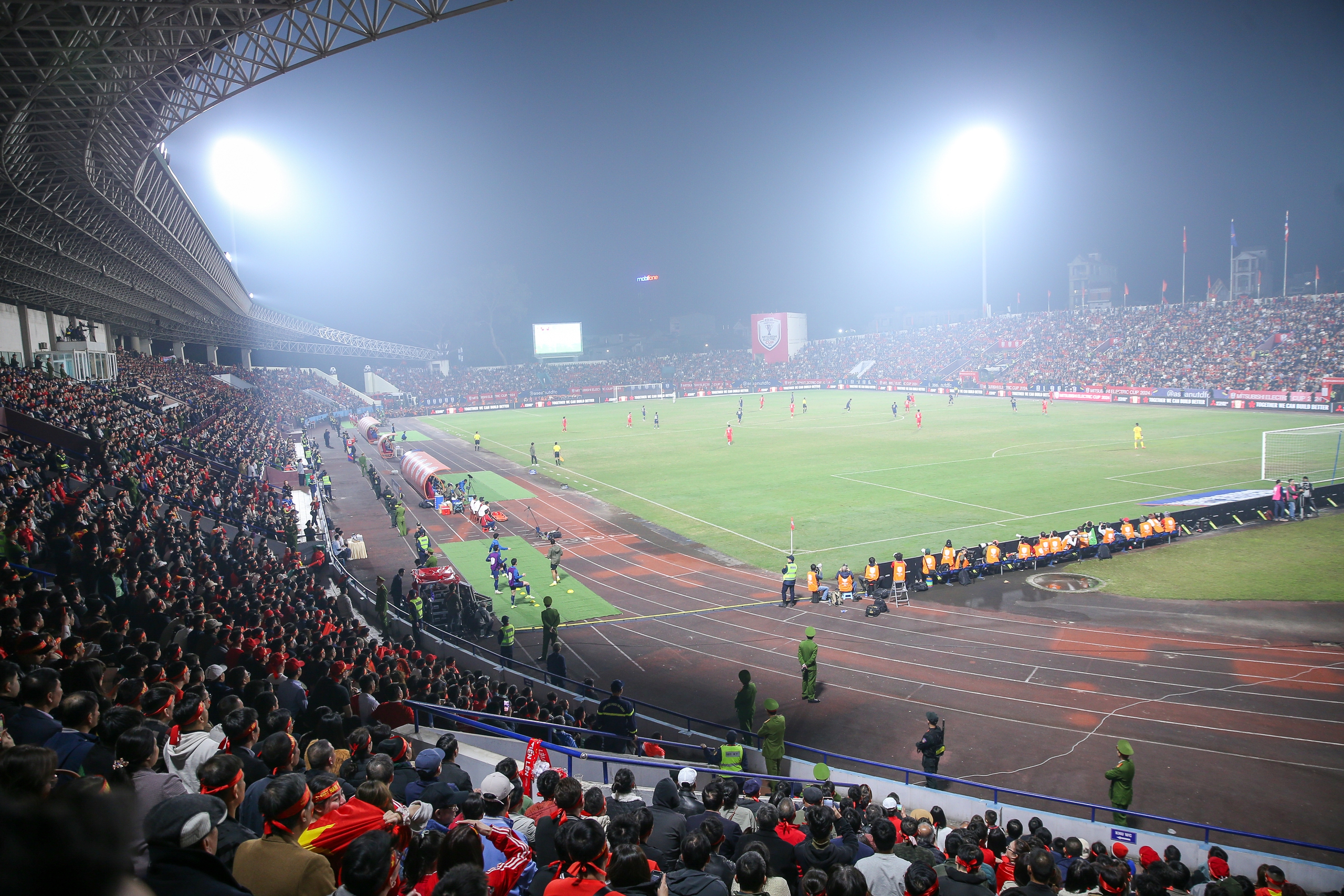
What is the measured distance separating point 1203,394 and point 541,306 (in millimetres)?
106680

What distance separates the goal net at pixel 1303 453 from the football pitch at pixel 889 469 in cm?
84

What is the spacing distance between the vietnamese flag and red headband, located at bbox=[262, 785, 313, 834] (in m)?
0.51

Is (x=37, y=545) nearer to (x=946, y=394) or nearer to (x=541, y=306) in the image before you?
(x=946, y=394)

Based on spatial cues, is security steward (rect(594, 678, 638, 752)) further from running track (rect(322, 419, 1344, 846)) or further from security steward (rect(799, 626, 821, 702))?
security steward (rect(799, 626, 821, 702))

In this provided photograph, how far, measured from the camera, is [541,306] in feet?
479

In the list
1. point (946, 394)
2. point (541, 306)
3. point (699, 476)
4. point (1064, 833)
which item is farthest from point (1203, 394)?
point (541, 306)

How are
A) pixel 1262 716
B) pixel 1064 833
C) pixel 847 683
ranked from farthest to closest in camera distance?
pixel 847 683, pixel 1262 716, pixel 1064 833

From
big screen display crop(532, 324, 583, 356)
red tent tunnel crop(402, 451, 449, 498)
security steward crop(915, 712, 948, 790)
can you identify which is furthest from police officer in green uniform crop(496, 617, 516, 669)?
big screen display crop(532, 324, 583, 356)

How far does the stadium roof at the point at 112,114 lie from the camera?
16.0 m

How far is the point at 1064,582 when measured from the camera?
2289 cm

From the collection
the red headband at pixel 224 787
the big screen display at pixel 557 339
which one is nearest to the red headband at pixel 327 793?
the red headband at pixel 224 787

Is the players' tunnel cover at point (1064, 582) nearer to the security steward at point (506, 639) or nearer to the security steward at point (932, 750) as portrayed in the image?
the security steward at point (932, 750)

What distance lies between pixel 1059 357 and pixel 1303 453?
5342cm

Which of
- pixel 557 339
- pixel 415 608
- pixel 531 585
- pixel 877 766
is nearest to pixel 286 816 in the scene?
pixel 877 766
